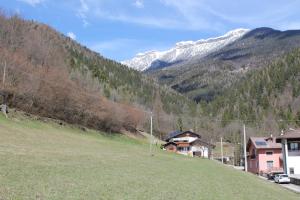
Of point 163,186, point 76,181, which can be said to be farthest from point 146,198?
point 163,186

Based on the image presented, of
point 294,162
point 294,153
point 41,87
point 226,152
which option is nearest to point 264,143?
point 294,153

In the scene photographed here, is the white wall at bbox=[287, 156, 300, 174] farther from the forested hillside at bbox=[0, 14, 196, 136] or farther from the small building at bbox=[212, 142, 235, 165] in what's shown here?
the small building at bbox=[212, 142, 235, 165]

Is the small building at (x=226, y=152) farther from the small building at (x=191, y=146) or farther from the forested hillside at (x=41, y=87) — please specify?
the forested hillside at (x=41, y=87)

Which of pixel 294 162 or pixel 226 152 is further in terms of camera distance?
pixel 226 152

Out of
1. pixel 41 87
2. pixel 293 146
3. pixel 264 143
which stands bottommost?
pixel 293 146

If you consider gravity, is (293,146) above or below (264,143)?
below

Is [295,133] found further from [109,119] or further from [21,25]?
[21,25]

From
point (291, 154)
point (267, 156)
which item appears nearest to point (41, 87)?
point (291, 154)

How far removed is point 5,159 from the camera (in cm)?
2716

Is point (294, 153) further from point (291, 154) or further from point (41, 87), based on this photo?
point (41, 87)

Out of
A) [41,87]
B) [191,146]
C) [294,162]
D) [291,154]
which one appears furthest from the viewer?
[191,146]

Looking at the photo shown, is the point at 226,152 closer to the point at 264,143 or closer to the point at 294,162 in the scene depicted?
the point at 264,143

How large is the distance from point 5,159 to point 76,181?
6.97 meters

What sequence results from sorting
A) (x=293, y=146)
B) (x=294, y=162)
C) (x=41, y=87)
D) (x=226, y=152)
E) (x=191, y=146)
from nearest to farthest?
(x=41, y=87) < (x=294, y=162) < (x=293, y=146) < (x=191, y=146) < (x=226, y=152)
